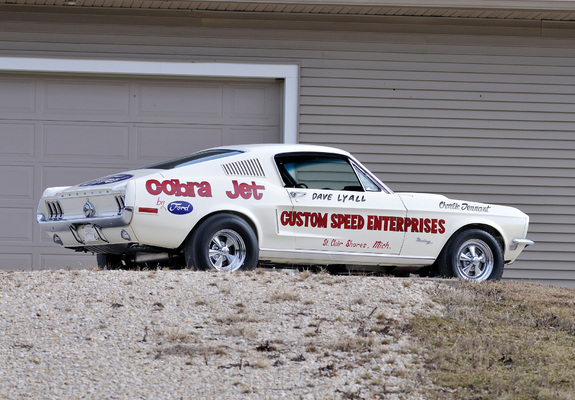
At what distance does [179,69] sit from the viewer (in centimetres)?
1191

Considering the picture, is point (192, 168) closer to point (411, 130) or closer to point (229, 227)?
point (229, 227)

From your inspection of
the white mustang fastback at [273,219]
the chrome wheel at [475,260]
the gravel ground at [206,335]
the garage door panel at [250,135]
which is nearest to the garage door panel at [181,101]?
the garage door panel at [250,135]

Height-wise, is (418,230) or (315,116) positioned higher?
(315,116)

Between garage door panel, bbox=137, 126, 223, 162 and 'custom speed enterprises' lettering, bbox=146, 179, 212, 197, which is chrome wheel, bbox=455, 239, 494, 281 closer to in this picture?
'custom speed enterprises' lettering, bbox=146, 179, 212, 197

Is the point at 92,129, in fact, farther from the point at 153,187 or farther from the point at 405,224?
the point at 405,224

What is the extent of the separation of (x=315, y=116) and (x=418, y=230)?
329cm

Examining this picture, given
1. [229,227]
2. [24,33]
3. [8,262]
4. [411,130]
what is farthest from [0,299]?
[411,130]

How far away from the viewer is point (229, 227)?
330 inches

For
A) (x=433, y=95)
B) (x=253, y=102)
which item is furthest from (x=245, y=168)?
(x=433, y=95)

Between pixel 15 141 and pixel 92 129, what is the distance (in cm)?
97

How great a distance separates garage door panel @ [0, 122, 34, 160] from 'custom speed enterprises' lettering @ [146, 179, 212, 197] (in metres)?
4.32

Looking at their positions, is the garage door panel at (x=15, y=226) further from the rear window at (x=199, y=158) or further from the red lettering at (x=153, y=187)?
the red lettering at (x=153, y=187)

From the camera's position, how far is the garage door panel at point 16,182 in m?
11.8

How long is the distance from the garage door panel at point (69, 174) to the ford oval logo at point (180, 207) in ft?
13.0
